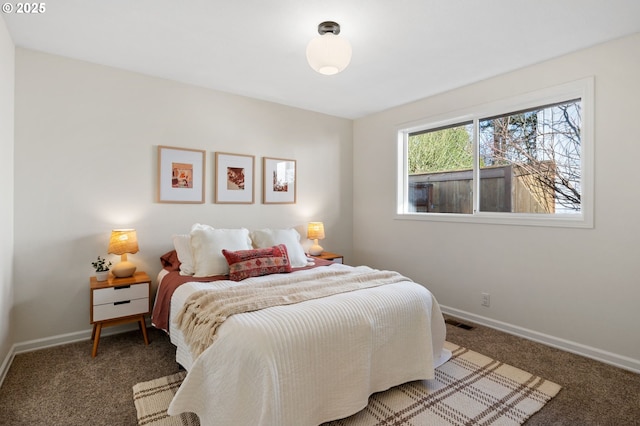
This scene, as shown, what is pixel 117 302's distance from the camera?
2.69 metres

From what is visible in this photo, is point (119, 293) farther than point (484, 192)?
No

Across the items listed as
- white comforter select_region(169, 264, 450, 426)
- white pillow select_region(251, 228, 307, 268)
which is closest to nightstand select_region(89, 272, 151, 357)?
white comforter select_region(169, 264, 450, 426)

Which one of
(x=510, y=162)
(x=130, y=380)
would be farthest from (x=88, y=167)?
(x=510, y=162)

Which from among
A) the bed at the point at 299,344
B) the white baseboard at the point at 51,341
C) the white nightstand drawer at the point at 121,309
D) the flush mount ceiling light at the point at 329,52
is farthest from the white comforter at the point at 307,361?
the flush mount ceiling light at the point at 329,52

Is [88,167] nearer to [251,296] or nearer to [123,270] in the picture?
[123,270]

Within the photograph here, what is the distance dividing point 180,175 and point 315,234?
1.66 metres

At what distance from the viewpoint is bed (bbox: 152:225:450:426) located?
1.57m

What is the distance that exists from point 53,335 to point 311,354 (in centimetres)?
248

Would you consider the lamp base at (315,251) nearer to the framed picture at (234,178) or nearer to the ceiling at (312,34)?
the framed picture at (234,178)

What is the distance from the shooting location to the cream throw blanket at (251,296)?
1.83 metres

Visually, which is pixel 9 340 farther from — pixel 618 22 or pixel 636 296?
pixel 618 22

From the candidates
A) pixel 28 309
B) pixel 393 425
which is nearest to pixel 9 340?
pixel 28 309

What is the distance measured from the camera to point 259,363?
5.06ft

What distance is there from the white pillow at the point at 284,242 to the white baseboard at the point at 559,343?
1.79 m
